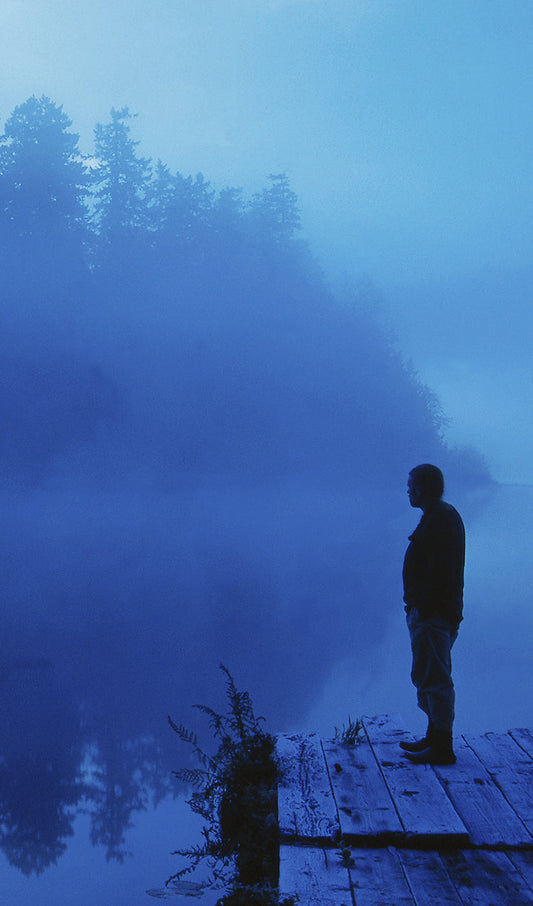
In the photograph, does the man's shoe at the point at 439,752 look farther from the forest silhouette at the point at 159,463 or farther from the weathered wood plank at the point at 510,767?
the forest silhouette at the point at 159,463

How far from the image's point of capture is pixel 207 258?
69.0 m

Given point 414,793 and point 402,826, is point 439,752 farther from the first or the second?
point 402,826

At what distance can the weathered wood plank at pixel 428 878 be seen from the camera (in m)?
3.95

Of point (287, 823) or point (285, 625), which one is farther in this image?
point (285, 625)

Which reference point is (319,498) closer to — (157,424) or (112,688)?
(157,424)

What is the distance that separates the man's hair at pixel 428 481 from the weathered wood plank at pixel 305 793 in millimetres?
2095

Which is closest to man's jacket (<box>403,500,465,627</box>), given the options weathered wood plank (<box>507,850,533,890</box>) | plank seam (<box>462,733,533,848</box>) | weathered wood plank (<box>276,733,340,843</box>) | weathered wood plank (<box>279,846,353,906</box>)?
plank seam (<box>462,733,533,848</box>)

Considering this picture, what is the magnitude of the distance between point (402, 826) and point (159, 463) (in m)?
58.2

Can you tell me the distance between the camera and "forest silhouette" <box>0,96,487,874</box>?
13.4 meters

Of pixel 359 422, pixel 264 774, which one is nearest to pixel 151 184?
pixel 359 422

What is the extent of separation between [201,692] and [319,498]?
54699 millimetres

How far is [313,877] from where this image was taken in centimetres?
423

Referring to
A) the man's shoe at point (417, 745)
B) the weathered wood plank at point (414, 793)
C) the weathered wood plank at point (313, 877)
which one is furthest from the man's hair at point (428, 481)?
the weathered wood plank at point (313, 877)

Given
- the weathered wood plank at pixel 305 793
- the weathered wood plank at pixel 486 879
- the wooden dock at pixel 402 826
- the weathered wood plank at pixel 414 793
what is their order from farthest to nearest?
the weathered wood plank at pixel 305 793, the weathered wood plank at pixel 414 793, the wooden dock at pixel 402 826, the weathered wood plank at pixel 486 879
